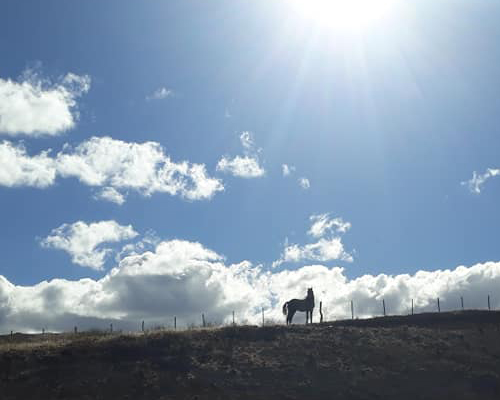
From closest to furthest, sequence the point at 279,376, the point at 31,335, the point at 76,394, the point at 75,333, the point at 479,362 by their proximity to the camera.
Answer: the point at 76,394 → the point at 279,376 → the point at 479,362 → the point at 75,333 → the point at 31,335

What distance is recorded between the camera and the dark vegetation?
3722 centimetres

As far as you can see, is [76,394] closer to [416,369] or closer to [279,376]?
[279,376]

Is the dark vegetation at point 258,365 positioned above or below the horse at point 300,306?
below

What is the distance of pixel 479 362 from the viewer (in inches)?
1660

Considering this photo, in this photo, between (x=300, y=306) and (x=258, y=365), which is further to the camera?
(x=300, y=306)

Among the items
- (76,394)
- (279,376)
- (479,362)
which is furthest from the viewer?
(479,362)

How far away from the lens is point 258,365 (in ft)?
130

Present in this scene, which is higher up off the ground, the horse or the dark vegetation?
the horse

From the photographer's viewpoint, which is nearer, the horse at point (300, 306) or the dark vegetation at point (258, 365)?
the dark vegetation at point (258, 365)

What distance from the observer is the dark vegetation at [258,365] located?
37219 millimetres

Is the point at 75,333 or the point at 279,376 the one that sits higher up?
the point at 75,333

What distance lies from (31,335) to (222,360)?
18.1 m

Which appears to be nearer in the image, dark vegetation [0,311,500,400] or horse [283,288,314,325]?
dark vegetation [0,311,500,400]

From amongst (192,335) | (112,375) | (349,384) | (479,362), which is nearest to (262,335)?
(192,335)
